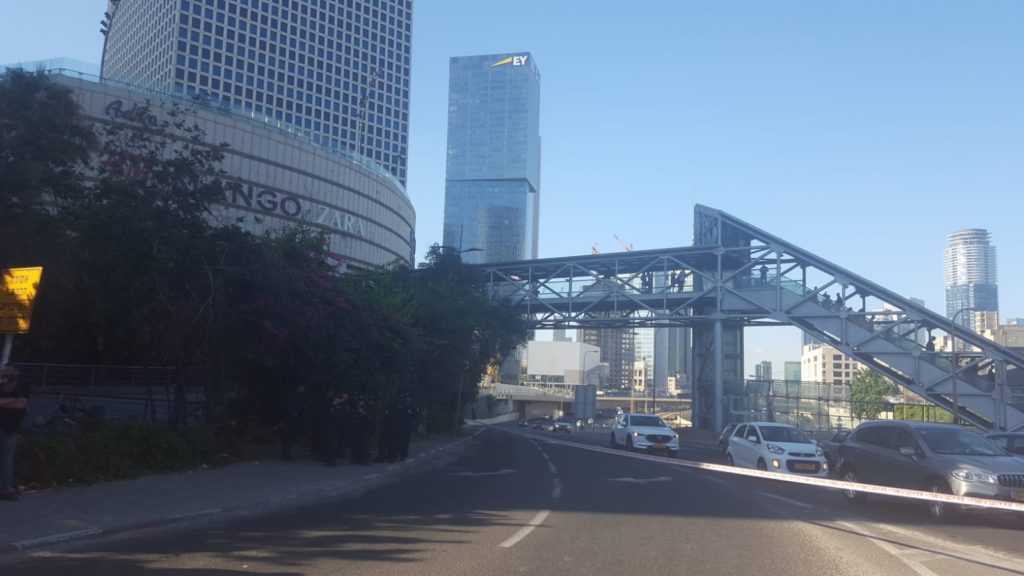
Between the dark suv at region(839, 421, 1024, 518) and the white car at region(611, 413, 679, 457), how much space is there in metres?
13.3

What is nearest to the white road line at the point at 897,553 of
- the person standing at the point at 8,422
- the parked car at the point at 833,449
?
the parked car at the point at 833,449

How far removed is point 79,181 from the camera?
20656 mm

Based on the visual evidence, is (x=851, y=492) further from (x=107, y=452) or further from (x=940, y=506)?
(x=107, y=452)

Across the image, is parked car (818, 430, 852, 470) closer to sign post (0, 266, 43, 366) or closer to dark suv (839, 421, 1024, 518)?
dark suv (839, 421, 1024, 518)

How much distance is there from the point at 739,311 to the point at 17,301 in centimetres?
4241

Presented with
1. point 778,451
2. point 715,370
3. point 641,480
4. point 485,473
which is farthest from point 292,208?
point 641,480

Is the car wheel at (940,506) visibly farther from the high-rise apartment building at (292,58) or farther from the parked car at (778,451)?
the high-rise apartment building at (292,58)

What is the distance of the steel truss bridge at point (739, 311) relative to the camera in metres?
39.6

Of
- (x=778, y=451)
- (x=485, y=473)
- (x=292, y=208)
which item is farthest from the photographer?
(x=292, y=208)

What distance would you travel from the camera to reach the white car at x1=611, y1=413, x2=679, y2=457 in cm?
3045

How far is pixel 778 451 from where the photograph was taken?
21.1 metres

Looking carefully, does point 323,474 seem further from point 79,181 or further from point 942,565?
point 942,565

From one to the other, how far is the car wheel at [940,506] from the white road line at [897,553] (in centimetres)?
240

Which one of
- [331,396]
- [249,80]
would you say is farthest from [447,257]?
[249,80]
